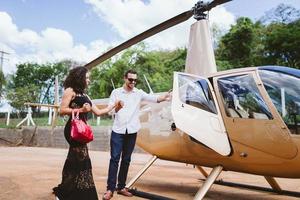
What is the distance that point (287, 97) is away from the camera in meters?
3.58

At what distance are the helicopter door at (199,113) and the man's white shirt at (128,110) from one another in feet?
2.91

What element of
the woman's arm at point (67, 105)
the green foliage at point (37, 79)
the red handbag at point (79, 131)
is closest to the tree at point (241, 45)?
the green foliage at point (37, 79)

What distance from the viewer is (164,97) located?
16.1 ft

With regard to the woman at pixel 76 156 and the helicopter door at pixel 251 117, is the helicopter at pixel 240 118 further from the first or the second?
the woman at pixel 76 156

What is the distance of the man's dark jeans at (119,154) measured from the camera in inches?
183

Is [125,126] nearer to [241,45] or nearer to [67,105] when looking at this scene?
[67,105]

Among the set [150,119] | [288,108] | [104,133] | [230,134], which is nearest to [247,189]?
[150,119]

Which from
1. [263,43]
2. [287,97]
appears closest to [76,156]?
[287,97]

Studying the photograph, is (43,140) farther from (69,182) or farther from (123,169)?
(69,182)

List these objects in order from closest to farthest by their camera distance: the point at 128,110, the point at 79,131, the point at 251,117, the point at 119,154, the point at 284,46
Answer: the point at 79,131 → the point at 251,117 → the point at 119,154 → the point at 128,110 → the point at 284,46

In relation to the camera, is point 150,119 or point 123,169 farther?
point 150,119

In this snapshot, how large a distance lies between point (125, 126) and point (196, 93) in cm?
115

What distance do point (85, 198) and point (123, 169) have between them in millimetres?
1472

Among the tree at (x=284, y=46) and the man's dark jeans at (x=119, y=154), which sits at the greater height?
the tree at (x=284, y=46)
